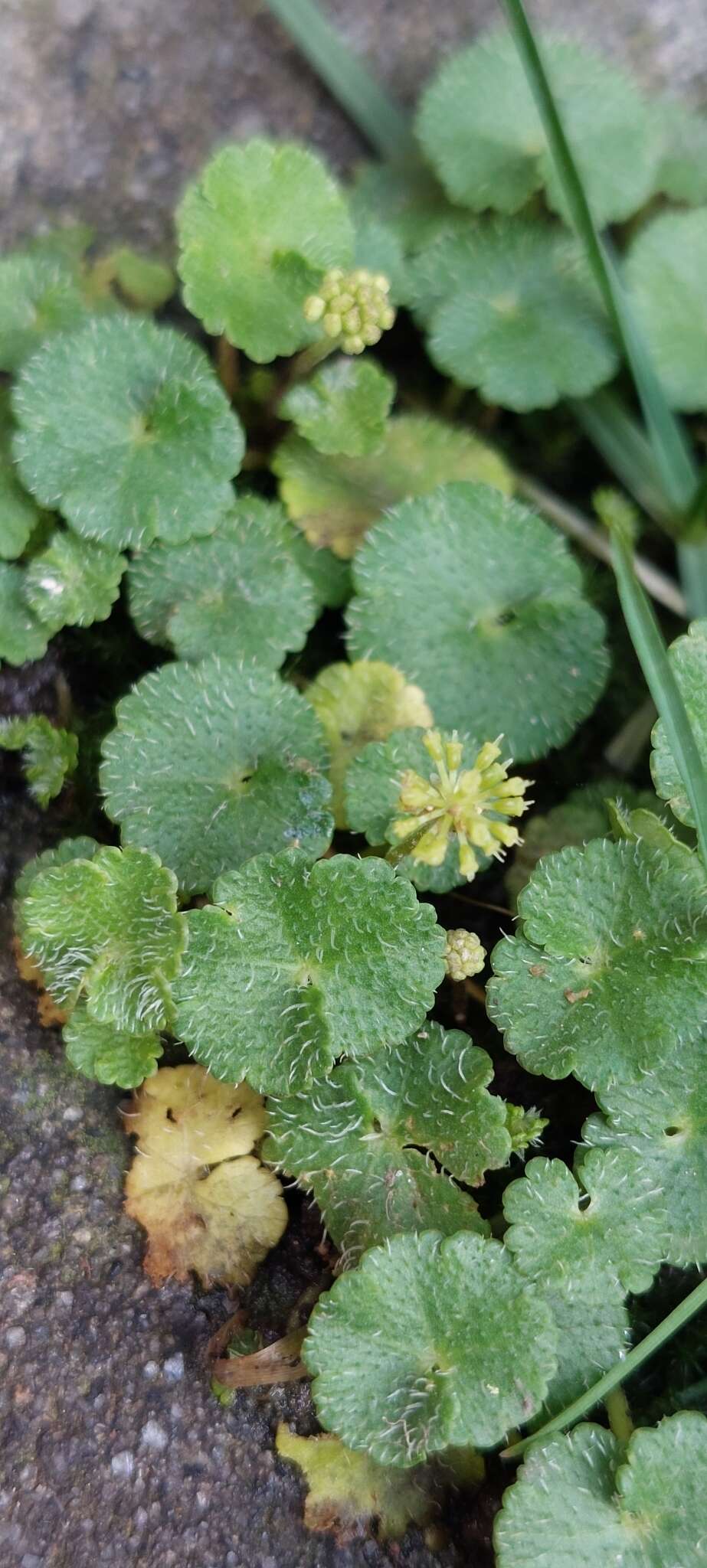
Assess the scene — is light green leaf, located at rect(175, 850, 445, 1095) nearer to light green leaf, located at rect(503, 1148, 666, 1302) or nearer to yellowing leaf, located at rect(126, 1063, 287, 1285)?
yellowing leaf, located at rect(126, 1063, 287, 1285)

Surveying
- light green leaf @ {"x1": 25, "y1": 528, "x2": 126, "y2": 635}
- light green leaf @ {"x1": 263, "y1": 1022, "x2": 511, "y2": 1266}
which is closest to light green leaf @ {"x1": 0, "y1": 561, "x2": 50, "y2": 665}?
light green leaf @ {"x1": 25, "y1": 528, "x2": 126, "y2": 635}

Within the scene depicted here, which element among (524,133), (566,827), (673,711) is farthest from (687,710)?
(524,133)

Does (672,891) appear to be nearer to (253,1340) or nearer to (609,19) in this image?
(253,1340)

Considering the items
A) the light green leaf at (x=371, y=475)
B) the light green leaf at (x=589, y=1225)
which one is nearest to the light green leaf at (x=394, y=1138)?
the light green leaf at (x=589, y=1225)

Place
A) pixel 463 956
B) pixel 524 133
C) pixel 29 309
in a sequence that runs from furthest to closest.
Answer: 1. pixel 524 133
2. pixel 29 309
3. pixel 463 956

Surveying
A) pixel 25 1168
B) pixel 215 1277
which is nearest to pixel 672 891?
pixel 215 1277

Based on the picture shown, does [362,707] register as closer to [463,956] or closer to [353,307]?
[463,956]

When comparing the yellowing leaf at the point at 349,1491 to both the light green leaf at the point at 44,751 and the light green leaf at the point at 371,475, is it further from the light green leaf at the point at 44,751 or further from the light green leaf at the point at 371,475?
the light green leaf at the point at 371,475
